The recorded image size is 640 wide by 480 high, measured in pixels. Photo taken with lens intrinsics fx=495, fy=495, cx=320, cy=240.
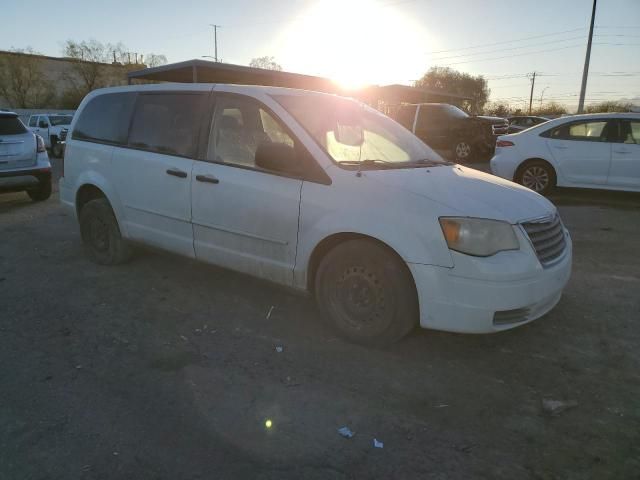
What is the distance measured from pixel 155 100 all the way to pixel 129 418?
2.98 meters

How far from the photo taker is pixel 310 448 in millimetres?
2365

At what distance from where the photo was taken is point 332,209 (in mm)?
3301

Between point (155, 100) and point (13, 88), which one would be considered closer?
point (155, 100)

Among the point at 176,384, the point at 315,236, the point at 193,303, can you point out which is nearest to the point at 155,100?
the point at 193,303

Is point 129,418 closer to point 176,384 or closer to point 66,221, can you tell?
point 176,384

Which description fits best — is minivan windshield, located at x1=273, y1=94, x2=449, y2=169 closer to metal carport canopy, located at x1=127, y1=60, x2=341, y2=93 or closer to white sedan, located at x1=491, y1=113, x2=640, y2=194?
white sedan, located at x1=491, y1=113, x2=640, y2=194

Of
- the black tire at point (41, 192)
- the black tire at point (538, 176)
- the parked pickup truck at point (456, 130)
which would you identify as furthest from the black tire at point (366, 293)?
the parked pickup truck at point (456, 130)

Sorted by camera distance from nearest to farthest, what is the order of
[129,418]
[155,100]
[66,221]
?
[129,418], [155,100], [66,221]

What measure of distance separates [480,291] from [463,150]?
13.5m

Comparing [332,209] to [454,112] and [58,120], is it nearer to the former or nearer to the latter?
[454,112]

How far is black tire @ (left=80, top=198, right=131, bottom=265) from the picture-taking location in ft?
16.3

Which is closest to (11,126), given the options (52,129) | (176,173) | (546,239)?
(176,173)

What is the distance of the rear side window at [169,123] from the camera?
4.16m

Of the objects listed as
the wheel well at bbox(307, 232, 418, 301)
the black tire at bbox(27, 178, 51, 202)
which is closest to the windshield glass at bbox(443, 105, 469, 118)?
the black tire at bbox(27, 178, 51, 202)
